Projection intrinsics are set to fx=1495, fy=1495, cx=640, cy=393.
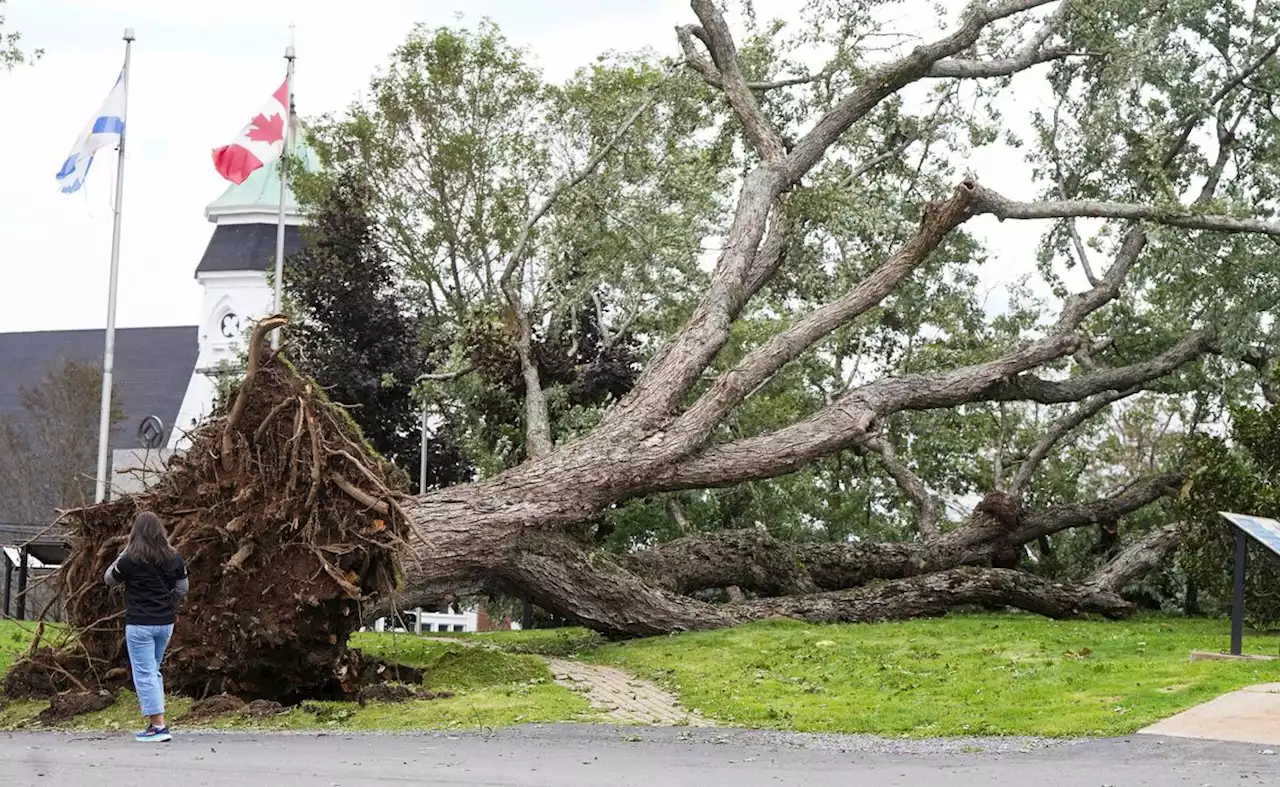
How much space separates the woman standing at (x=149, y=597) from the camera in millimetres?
10133

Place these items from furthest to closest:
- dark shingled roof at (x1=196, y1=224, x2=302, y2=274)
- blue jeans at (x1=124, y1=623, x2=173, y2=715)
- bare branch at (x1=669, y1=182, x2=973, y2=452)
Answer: dark shingled roof at (x1=196, y1=224, x2=302, y2=274) → bare branch at (x1=669, y1=182, x2=973, y2=452) → blue jeans at (x1=124, y1=623, x2=173, y2=715)

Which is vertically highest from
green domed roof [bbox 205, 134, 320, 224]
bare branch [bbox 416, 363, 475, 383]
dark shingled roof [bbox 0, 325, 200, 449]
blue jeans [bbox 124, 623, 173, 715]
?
green domed roof [bbox 205, 134, 320, 224]

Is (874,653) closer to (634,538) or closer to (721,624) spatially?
(721,624)

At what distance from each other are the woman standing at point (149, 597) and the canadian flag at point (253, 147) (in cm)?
1516

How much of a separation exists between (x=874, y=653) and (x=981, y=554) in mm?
6648

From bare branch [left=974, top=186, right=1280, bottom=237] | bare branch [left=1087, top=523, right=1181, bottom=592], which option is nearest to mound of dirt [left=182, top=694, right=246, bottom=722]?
bare branch [left=974, top=186, right=1280, bottom=237]

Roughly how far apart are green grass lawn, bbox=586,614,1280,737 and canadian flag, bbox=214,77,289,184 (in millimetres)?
12253

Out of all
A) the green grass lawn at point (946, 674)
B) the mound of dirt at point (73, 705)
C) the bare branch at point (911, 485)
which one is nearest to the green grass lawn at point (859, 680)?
the green grass lawn at point (946, 674)

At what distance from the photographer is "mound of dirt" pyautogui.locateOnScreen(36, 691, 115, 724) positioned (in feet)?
37.3

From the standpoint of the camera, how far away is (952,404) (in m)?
20.1

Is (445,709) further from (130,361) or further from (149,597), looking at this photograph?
(130,361)

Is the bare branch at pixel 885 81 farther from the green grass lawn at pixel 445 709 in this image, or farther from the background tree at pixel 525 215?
the green grass lawn at pixel 445 709

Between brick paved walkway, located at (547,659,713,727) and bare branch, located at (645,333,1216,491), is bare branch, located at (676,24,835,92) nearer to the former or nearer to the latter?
bare branch, located at (645,333,1216,491)

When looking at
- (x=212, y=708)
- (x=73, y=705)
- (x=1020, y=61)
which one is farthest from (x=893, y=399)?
(x=73, y=705)
